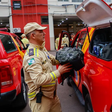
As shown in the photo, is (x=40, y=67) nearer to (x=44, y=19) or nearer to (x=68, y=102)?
(x=68, y=102)

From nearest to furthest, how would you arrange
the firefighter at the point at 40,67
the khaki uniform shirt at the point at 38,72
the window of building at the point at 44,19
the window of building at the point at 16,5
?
the khaki uniform shirt at the point at 38,72 → the firefighter at the point at 40,67 → the window of building at the point at 16,5 → the window of building at the point at 44,19

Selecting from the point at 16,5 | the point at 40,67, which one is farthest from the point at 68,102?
the point at 16,5

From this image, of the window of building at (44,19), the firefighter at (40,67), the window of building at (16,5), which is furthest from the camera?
the window of building at (44,19)

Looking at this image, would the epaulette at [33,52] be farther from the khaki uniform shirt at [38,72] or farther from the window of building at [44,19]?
the window of building at [44,19]

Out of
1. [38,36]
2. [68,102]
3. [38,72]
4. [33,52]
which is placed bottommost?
[68,102]

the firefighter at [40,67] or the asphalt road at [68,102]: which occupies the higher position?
the firefighter at [40,67]

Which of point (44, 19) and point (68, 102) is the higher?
point (44, 19)

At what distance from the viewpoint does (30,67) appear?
1621 mm

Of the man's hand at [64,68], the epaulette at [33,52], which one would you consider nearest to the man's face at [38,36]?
the epaulette at [33,52]

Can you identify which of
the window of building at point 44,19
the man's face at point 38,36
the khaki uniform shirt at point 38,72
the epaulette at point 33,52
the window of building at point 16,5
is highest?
the window of building at point 16,5

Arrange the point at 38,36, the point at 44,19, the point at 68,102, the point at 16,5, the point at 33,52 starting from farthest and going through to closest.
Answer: the point at 44,19, the point at 16,5, the point at 68,102, the point at 38,36, the point at 33,52

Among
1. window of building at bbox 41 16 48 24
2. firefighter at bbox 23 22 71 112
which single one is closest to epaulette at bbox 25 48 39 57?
firefighter at bbox 23 22 71 112

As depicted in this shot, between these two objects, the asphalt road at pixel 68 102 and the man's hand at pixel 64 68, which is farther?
the asphalt road at pixel 68 102

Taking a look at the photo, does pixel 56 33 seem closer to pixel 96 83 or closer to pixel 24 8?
pixel 24 8
